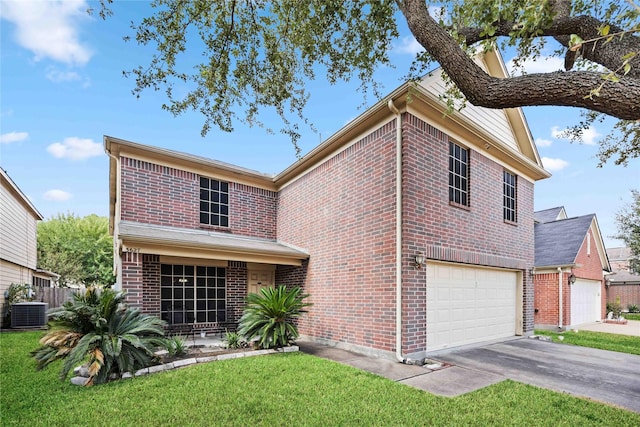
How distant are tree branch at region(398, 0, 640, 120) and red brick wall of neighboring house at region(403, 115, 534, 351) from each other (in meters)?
3.36

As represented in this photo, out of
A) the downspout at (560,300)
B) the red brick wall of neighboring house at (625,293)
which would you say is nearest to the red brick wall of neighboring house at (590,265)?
the downspout at (560,300)

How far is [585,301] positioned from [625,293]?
12.0 metres

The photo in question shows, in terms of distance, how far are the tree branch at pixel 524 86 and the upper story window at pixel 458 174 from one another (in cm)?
493

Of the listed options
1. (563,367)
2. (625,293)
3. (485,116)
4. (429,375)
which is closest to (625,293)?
(625,293)

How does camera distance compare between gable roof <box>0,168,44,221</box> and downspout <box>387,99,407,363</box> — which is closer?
downspout <box>387,99,407,363</box>

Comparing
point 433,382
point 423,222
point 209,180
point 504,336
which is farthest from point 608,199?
point 209,180

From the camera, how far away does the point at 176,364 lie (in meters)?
6.36

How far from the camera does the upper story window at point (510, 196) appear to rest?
1029 centimetres

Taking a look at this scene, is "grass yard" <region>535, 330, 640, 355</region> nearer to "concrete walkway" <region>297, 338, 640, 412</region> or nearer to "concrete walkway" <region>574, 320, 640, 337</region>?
"concrete walkway" <region>297, 338, 640, 412</region>

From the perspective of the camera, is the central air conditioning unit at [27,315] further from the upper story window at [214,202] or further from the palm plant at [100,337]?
the palm plant at [100,337]

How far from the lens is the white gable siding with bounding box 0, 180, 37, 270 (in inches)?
527

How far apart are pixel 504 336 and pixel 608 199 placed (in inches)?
603

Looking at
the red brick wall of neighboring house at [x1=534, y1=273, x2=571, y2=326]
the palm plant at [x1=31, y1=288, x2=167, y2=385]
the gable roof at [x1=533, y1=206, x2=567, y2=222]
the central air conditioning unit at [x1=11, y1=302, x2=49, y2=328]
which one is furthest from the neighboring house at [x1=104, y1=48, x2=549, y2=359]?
the gable roof at [x1=533, y1=206, x2=567, y2=222]

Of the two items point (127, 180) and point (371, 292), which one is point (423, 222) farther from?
point (127, 180)
